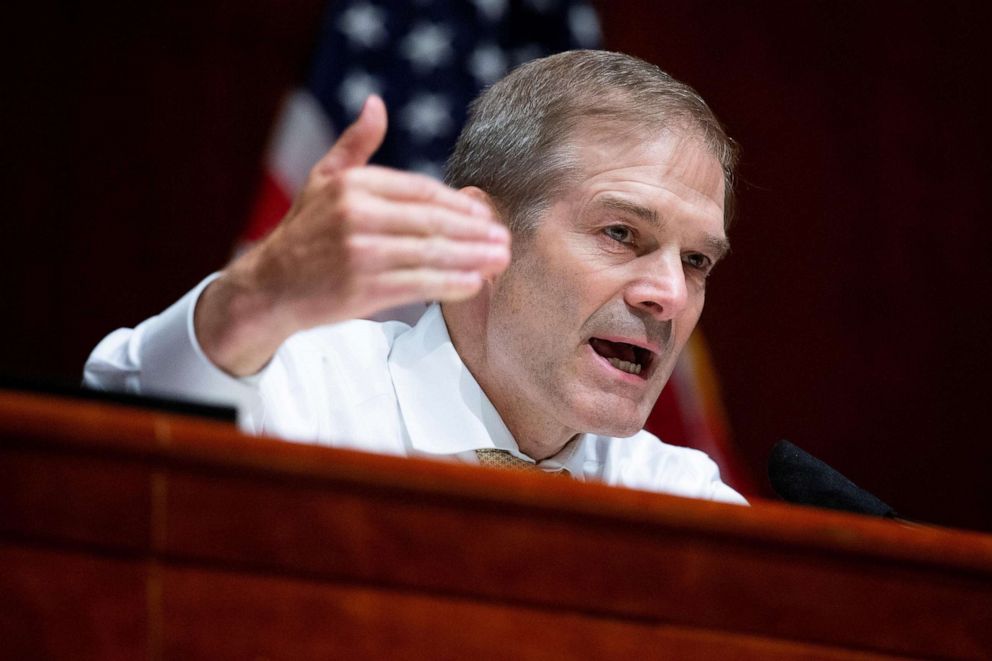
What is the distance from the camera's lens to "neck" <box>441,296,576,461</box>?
58.9 inches

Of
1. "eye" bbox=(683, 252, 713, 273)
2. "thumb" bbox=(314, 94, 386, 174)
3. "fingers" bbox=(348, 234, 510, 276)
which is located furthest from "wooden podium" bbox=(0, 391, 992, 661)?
"eye" bbox=(683, 252, 713, 273)

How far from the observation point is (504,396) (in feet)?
4.93


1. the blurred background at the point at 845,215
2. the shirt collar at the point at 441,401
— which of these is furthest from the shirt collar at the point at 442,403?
the blurred background at the point at 845,215

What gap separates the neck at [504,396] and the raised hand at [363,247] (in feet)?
1.87

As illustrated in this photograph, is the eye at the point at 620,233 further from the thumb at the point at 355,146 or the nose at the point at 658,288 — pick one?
the thumb at the point at 355,146

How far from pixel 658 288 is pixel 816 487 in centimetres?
46

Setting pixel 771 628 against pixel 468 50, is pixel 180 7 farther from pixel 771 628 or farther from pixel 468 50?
pixel 771 628

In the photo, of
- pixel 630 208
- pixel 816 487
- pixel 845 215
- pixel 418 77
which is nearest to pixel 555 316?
pixel 630 208

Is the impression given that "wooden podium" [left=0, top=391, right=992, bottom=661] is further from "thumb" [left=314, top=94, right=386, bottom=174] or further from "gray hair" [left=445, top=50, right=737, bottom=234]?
"gray hair" [left=445, top=50, right=737, bottom=234]

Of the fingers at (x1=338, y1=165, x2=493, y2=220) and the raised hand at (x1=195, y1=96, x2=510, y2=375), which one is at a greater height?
the fingers at (x1=338, y1=165, x2=493, y2=220)

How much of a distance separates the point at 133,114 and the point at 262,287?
1742 mm

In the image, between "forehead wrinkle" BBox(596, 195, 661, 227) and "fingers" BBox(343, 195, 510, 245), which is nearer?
"fingers" BBox(343, 195, 510, 245)

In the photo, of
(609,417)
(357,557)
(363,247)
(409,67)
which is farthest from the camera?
(409,67)

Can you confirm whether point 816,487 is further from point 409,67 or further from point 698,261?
point 409,67
